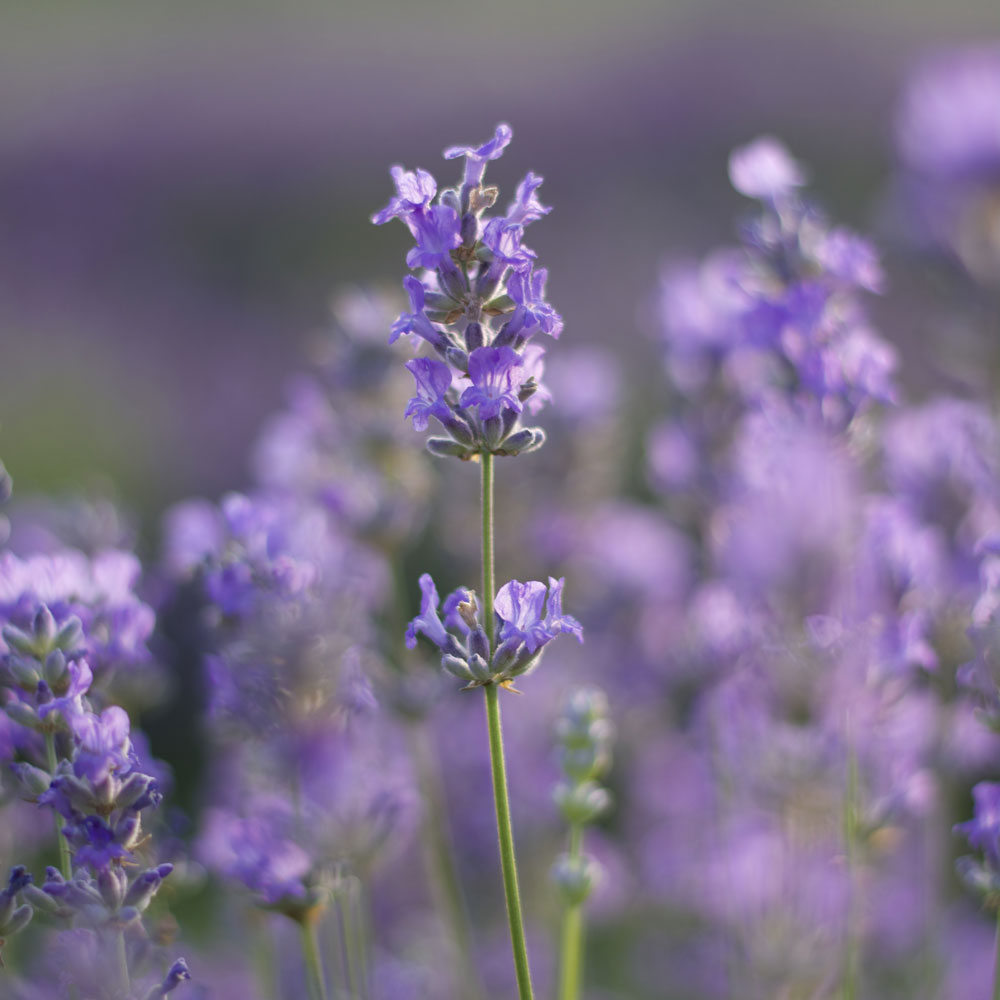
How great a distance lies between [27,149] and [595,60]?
19.6ft

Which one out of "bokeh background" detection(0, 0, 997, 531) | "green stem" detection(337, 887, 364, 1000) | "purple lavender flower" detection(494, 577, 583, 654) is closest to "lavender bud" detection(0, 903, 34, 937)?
"green stem" detection(337, 887, 364, 1000)

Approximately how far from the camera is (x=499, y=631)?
169 cm

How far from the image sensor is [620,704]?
3717mm

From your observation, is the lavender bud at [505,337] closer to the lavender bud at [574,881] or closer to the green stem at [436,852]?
the lavender bud at [574,881]

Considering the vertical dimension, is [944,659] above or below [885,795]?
above

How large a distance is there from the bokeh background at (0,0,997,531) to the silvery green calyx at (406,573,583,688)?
17.6ft

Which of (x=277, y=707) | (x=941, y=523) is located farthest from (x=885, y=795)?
(x=277, y=707)

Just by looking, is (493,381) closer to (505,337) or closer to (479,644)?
(505,337)

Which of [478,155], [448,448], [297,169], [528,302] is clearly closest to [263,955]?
[448,448]

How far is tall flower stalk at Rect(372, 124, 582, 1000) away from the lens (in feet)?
5.23

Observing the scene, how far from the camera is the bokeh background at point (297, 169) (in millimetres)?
8812

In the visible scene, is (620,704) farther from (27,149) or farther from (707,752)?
(27,149)

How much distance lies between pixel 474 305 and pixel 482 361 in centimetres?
9

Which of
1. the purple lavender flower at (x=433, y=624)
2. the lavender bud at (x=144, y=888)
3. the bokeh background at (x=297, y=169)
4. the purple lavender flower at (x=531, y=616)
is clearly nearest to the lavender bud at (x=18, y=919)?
the lavender bud at (x=144, y=888)
